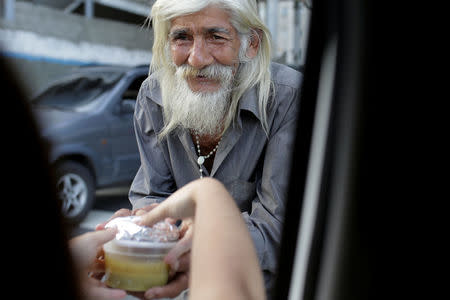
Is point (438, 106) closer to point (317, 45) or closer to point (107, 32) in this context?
point (317, 45)

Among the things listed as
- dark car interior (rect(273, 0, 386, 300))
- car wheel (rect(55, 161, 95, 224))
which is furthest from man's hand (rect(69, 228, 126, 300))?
dark car interior (rect(273, 0, 386, 300))

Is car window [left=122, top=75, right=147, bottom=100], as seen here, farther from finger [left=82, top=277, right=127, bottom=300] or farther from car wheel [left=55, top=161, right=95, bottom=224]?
finger [left=82, top=277, right=127, bottom=300]

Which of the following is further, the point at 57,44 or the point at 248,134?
the point at 57,44

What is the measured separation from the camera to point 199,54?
164 cm

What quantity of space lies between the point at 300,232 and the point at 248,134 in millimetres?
788

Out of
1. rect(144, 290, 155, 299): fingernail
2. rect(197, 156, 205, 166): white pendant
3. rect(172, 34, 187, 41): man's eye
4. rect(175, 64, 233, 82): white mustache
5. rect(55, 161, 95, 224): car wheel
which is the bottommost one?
rect(55, 161, 95, 224): car wheel

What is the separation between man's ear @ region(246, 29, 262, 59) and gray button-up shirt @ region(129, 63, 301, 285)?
124mm

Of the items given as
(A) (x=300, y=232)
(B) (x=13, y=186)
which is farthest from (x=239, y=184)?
(B) (x=13, y=186)

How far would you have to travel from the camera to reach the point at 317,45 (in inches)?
35.9

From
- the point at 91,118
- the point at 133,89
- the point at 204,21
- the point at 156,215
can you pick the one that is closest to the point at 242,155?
the point at 204,21

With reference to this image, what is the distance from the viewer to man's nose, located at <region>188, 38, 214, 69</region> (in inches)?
64.1

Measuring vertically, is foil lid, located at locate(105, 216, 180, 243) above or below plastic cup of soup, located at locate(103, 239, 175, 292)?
above

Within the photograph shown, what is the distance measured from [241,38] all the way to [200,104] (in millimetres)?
318

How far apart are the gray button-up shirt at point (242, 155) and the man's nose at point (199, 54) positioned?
0.24 metres
